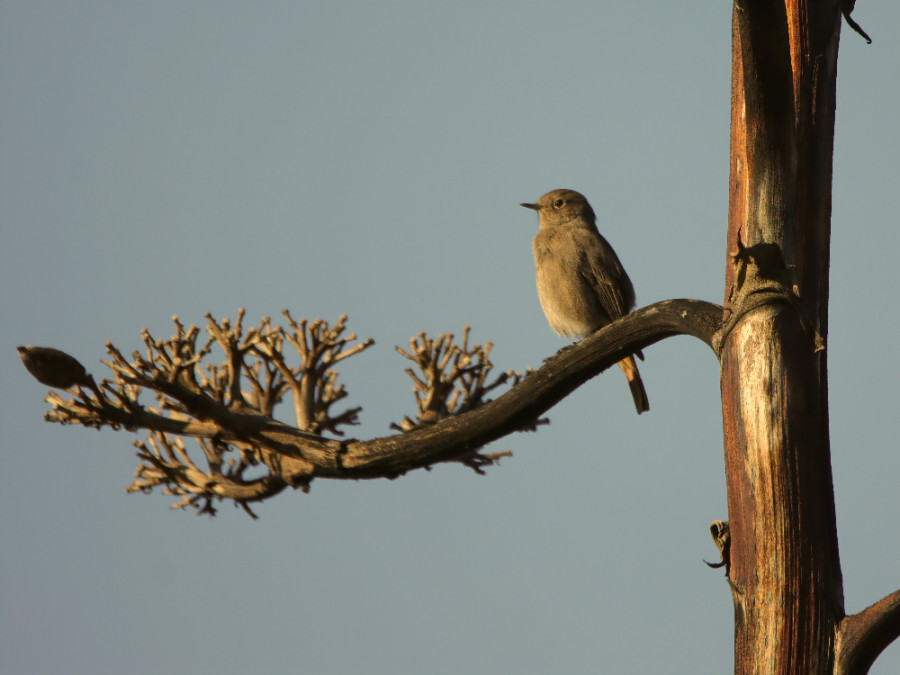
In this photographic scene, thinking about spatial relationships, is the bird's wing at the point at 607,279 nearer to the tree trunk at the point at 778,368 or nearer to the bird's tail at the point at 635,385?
the bird's tail at the point at 635,385

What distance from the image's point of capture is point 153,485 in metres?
6.27

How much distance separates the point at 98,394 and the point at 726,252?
2.65 m

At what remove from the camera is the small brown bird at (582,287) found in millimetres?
7680

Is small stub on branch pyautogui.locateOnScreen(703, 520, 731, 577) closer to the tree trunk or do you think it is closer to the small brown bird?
the tree trunk

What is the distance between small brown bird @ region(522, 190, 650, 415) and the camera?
7.68 metres

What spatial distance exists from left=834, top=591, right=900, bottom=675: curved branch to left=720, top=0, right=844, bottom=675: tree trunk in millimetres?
37

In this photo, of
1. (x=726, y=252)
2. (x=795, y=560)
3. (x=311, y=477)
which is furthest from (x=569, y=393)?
(x=311, y=477)

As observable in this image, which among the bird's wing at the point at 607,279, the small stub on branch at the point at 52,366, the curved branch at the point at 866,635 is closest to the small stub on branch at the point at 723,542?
the curved branch at the point at 866,635

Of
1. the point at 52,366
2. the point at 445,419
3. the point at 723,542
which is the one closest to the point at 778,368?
the point at 723,542

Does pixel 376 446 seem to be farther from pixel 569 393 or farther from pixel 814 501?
pixel 814 501

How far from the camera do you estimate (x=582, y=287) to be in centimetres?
769

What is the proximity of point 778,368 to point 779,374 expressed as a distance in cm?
2

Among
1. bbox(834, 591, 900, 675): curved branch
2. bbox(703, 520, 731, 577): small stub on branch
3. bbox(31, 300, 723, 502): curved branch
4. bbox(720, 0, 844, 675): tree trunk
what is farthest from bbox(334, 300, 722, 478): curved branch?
bbox(834, 591, 900, 675): curved branch

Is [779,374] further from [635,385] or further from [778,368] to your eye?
[635,385]
